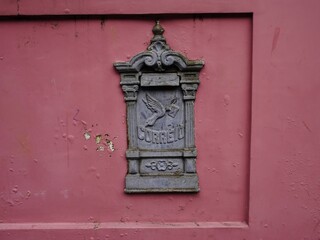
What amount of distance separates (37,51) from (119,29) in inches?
24.5

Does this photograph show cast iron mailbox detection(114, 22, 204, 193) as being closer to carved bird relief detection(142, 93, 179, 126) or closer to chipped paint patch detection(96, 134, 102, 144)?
carved bird relief detection(142, 93, 179, 126)

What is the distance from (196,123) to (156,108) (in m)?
0.32

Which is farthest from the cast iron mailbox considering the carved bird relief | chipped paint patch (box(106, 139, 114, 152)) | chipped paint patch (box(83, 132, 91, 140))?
chipped paint patch (box(83, 132, 91, 140))

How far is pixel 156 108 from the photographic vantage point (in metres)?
2.48

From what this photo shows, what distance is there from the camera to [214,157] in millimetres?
2500

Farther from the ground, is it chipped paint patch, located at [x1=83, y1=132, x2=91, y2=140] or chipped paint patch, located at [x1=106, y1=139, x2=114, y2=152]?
chipped paint patch, located at [x1=83, y1=132, x2=91, y2=140]

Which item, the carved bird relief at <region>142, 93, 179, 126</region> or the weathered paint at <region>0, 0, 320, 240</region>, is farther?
the carved bird relief at <region>142, 93, 179, 126</region>

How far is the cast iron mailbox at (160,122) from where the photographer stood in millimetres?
2422

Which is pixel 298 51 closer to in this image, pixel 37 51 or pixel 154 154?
pixel 154 154

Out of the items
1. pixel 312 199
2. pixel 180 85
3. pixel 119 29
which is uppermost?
pixel 119 29

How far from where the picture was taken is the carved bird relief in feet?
8.14

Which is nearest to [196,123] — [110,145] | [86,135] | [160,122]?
[160,122]

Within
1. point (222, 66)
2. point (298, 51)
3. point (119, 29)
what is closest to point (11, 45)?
point (119, 29)

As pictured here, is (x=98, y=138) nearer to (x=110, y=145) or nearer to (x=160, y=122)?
(x=110, y=145)
